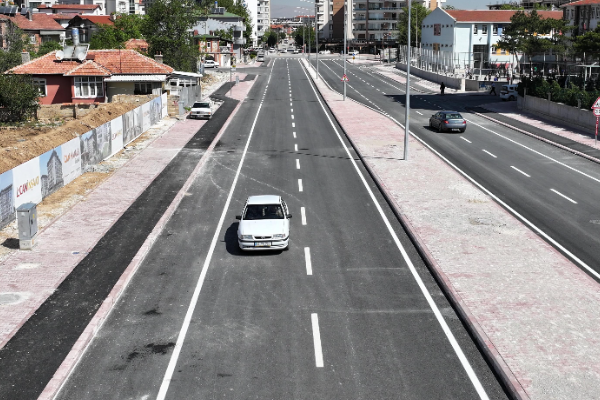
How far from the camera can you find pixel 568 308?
1598cm

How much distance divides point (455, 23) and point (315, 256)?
8829 centimetres

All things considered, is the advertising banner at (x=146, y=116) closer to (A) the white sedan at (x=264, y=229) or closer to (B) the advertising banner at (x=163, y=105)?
(B) the advertising banner at (x=163, y=105)

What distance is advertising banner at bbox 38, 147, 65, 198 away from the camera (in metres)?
26.8

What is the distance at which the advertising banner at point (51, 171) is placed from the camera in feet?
88.0

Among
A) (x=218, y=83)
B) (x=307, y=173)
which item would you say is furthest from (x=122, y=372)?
(x=218, y=83)

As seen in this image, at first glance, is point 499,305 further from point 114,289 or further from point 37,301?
point 37,301

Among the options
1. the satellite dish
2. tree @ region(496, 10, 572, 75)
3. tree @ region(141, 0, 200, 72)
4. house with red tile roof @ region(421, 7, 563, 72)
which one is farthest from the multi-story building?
the satellite dish

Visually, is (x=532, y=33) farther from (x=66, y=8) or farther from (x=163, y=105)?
(x=66, y=8)

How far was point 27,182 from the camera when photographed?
25.0 meters

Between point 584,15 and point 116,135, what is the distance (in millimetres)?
58055

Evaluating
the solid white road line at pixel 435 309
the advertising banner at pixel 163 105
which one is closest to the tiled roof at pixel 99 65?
the advertising banner at pixel 163 105

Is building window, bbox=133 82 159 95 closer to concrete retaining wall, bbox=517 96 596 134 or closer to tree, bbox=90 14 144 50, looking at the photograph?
concrete retaining wall, bbox=517 96 596 134

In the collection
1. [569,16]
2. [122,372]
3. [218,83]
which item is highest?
[569,16]

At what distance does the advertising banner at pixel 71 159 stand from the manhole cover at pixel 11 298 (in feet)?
43.0
